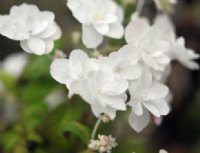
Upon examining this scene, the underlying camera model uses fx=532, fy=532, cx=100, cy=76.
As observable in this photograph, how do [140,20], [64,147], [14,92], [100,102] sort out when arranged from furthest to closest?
[14,92] → [64,147] → [140,20] → [100,102]

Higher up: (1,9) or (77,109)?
(77,109)

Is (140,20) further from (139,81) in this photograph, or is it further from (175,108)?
(175,108)

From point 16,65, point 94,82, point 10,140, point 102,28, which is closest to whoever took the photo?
point 94,82

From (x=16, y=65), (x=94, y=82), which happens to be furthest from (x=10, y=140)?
(x=16, y=65)

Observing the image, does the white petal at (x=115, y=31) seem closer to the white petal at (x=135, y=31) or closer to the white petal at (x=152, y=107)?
the white petal at (x=135, y=31)

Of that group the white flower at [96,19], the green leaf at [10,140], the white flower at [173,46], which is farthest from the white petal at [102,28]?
the green leaf at [10,140]

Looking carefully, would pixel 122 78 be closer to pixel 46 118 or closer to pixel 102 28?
pixel 102 28

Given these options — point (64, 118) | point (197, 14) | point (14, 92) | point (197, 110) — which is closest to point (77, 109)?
point (64, 118)
